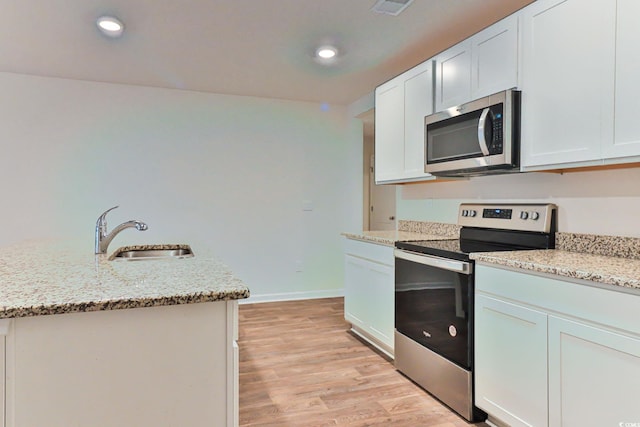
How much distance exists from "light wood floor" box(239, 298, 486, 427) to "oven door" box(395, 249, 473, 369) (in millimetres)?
321

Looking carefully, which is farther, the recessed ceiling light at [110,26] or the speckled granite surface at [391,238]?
the speckled granite surface at [391,238]

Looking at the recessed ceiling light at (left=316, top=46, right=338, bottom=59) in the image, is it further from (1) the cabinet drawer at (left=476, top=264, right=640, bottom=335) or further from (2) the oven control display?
(1) the cabinet drawer at (left=476, top=264, right=640, bottom=335)

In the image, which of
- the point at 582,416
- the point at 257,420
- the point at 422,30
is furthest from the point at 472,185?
the point at 257,420

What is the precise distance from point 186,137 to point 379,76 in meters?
2.11

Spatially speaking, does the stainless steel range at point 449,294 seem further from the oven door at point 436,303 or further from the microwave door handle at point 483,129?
the microwave door handle at point 483,129

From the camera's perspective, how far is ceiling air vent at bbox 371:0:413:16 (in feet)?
7.34

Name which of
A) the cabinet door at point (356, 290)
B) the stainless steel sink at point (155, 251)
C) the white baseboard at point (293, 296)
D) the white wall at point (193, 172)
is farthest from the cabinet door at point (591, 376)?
the white baseboard at point (293, 296)

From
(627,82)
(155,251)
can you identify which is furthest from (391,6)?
(155,251)

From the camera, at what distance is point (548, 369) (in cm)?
161

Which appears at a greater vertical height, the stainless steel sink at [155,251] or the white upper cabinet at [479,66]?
the white upper cabinet at [479,66]

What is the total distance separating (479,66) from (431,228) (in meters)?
1.37

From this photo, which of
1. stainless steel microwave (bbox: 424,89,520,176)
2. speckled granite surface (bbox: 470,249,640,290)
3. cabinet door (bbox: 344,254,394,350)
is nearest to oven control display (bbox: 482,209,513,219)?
stainless steel microwave (bbox: 424,89,520,176)

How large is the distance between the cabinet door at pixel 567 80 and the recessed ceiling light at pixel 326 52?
4.54 feet

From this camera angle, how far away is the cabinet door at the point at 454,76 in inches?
95.2
